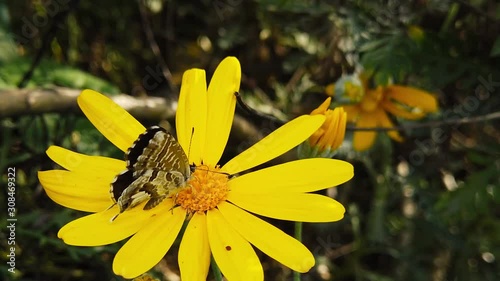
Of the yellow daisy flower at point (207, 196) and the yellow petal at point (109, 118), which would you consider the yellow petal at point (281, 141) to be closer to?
the yellow daisy flower at point (207, 196)

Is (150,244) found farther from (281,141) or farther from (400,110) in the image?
(400,110)

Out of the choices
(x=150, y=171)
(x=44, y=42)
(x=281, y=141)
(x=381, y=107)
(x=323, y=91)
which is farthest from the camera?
(x=323, y=91)

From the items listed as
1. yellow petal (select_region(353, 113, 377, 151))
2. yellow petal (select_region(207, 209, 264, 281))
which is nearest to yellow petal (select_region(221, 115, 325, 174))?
yellow petal (select_region(207, 209, 264, 281))

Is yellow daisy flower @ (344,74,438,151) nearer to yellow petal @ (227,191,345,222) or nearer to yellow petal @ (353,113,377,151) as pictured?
yellow petal @ (353,113,377,151)

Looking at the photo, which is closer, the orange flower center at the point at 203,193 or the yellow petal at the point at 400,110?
the orange flower center at the point at 203,193

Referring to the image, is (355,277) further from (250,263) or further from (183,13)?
(250,263)

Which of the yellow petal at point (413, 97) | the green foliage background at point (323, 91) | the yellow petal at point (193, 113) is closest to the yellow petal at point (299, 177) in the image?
the yellow petal at point (193, 113)

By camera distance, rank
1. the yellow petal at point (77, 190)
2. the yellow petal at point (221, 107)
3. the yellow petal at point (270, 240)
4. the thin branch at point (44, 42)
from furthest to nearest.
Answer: the thin branch at point (44, 42) → the yellow petal at point (221, 107) → the yellow petal at point (77, 190) → the yellow petal at point (270, 240)

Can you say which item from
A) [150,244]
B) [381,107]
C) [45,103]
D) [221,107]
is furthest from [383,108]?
[150,244]
